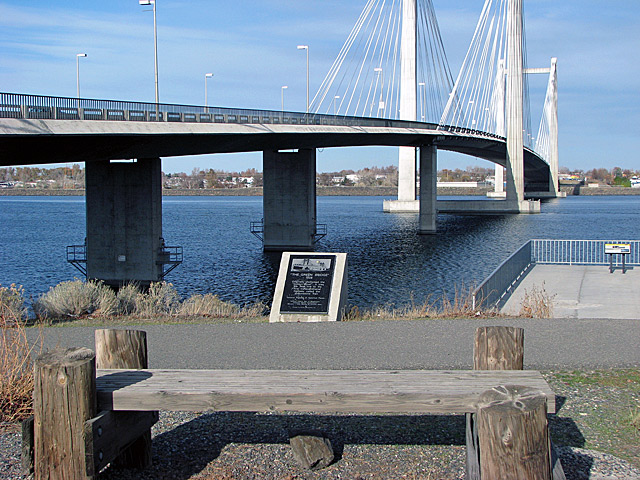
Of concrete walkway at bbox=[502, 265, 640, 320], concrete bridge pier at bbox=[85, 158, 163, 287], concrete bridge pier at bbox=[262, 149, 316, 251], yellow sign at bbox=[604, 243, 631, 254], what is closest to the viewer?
concrete walkway at bbox=[502, 265, 640, 320]

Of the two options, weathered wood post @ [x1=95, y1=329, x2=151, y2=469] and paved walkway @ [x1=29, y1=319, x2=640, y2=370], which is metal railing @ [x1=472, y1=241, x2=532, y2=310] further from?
weathered wood post @ [x1=95, y1=329, x2=151, y2=469]

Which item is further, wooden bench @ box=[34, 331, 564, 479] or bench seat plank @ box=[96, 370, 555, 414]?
bench seat plank @ box=[96, 370, 555, 414]

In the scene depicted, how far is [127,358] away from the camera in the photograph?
219 inches

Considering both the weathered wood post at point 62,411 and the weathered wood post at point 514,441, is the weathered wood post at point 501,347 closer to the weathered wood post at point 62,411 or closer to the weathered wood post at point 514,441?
the weathered wood post at point 514,441

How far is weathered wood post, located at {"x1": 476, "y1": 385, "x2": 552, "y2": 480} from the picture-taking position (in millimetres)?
4078

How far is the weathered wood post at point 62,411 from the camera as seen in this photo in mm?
4617

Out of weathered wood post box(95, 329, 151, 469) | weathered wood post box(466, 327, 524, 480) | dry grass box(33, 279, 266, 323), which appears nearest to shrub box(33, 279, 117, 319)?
dry grass box(33, 279, 266, 323)

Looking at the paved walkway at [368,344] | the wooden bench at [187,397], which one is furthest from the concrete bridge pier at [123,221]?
the wooden bench at [187,397]

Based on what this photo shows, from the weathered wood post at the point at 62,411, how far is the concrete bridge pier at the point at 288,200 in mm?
40152

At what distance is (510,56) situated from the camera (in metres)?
83.8

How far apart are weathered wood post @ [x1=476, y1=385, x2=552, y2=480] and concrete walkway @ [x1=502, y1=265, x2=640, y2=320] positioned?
1258 cm

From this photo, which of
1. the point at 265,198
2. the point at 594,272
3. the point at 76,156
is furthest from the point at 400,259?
the point at 76,156

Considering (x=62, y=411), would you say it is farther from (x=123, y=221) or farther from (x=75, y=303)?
(x=123, y=221)

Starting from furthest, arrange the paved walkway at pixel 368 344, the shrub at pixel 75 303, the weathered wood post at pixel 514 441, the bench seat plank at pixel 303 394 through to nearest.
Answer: the shrub at pixel 75 303
the paved walkway at pixel 368 344
the bench seat plank at pixel 303 394
the weathered wood post at pixel 514 441
